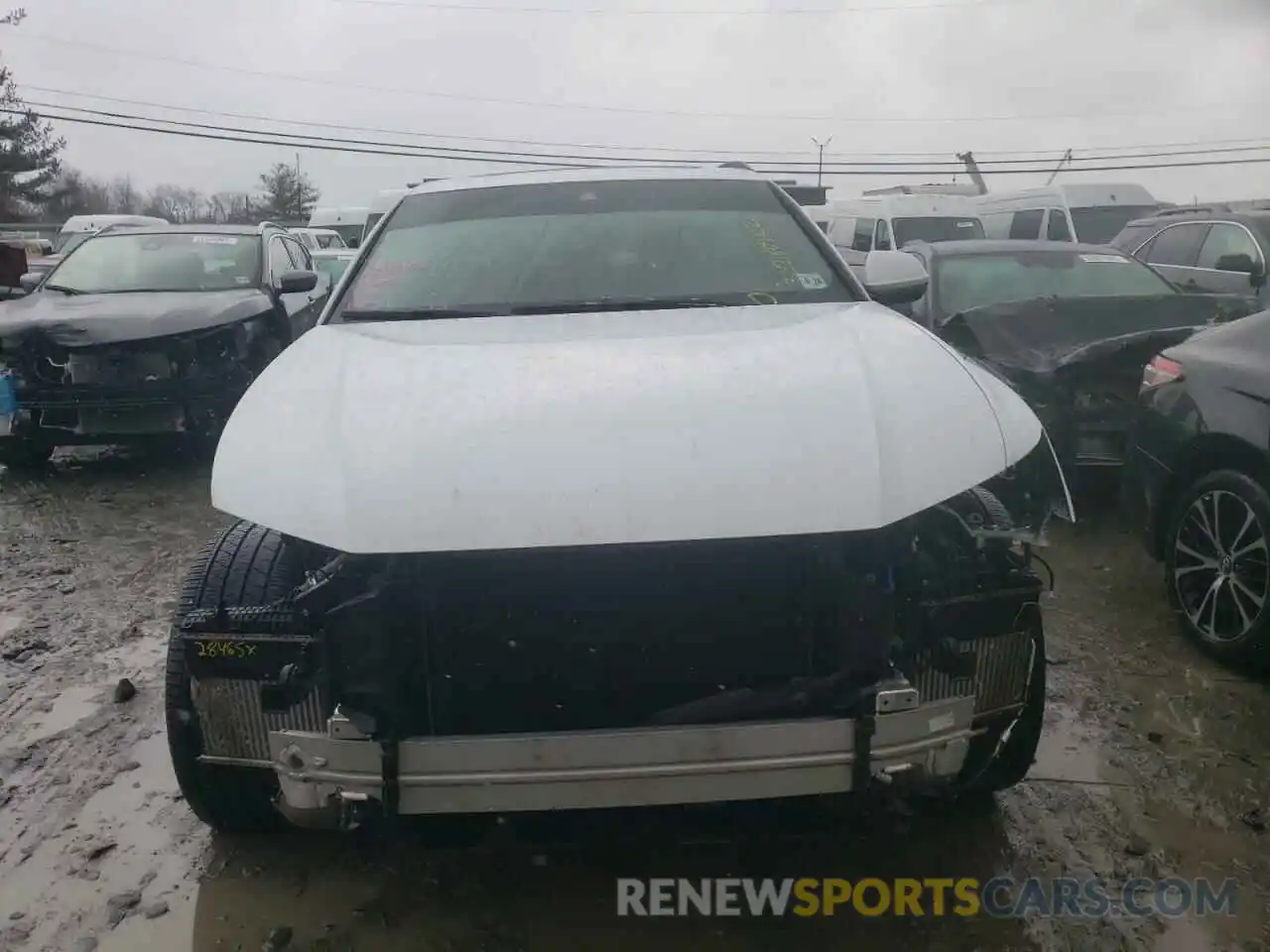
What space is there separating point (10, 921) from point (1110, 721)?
3.22 m

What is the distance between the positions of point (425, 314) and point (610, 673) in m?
1.52

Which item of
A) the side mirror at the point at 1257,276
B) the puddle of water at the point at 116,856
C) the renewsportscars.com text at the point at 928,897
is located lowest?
the puddle of water at the point at 116,856

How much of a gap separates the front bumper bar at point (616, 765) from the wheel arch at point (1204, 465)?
238 cm

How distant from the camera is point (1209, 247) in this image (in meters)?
9.98

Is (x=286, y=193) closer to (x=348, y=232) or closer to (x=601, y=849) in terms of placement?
(x=348, y=232)

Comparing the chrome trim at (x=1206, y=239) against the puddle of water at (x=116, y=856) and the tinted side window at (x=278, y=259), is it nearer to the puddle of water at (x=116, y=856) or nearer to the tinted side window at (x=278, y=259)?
the tinted side window at (x=278, y=259)

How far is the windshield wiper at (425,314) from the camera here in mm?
3309

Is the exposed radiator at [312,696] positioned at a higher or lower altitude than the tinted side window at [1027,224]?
lower

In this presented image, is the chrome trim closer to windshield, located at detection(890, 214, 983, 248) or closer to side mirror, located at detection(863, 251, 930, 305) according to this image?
windshield, located at detection(890, 214, 983, 248)

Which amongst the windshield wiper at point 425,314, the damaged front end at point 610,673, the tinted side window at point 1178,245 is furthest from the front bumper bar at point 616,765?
the tinted side window at point 1178,245

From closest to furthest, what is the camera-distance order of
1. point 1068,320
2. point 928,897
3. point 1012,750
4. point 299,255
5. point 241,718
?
1. point 241,718
2. point 928,897
3. point 1012,750
4. point 1068,320
5. point 299,255

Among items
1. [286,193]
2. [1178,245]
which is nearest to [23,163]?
[286,193]

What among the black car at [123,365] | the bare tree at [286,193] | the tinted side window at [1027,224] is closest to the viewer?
the black car at [123,365]

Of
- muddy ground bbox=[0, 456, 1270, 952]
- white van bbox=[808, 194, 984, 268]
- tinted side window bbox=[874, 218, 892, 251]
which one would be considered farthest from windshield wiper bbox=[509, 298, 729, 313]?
tinted side window bbox=[874, 218, 892, 251]
